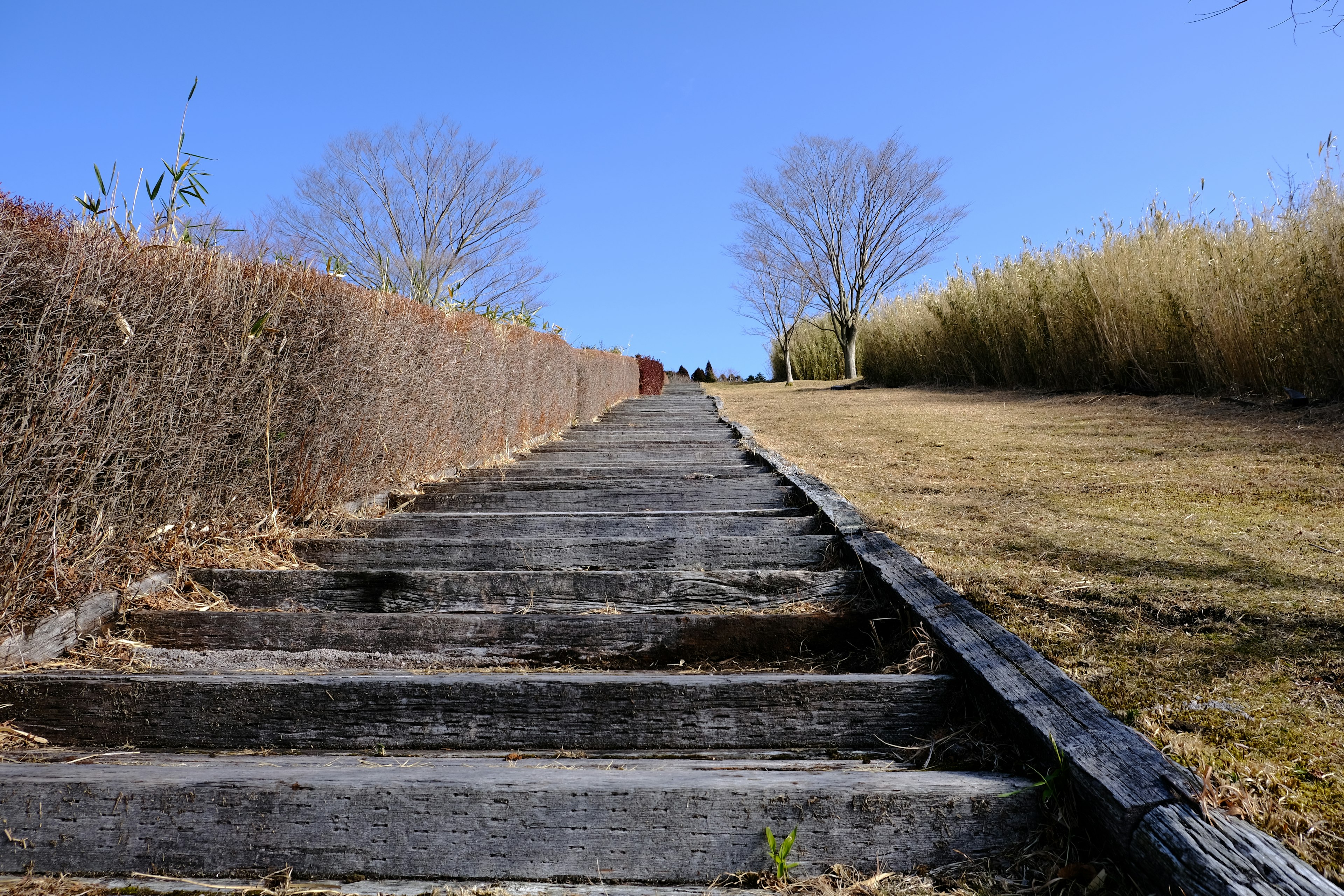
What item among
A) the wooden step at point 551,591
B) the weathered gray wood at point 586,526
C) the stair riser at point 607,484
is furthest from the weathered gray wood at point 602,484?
the wooden step at point 551,591

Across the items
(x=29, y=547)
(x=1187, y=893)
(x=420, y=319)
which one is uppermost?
(x=420, y=319)

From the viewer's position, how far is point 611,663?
7.73 ft

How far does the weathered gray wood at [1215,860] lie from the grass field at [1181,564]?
0.32ft

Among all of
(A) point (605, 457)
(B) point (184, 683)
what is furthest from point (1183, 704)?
(A) point (605, 457)

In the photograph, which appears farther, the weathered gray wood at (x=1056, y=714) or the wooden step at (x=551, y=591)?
the wooden step at (x=551, y=591)

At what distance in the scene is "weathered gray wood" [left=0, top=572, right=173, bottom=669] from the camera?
221cm

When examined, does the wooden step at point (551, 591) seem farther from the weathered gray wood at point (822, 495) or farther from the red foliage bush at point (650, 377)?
the red foliage bush at point (650, 377)

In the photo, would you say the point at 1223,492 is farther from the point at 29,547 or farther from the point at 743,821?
the point at 29,547

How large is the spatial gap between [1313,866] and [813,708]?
3.12 feet

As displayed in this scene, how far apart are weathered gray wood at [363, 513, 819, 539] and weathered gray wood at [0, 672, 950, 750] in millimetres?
1378

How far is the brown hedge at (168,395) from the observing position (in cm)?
220

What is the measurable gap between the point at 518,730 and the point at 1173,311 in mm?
8359

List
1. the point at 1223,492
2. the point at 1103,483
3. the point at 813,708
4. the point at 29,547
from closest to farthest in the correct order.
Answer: the point at 813,708, the point at 29,547, the point at 1223,492, the point at 1103,483

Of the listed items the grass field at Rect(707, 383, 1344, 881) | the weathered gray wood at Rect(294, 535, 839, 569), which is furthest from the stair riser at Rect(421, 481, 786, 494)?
the weathered gray wood at Rect(294, 535, 839, 569)
